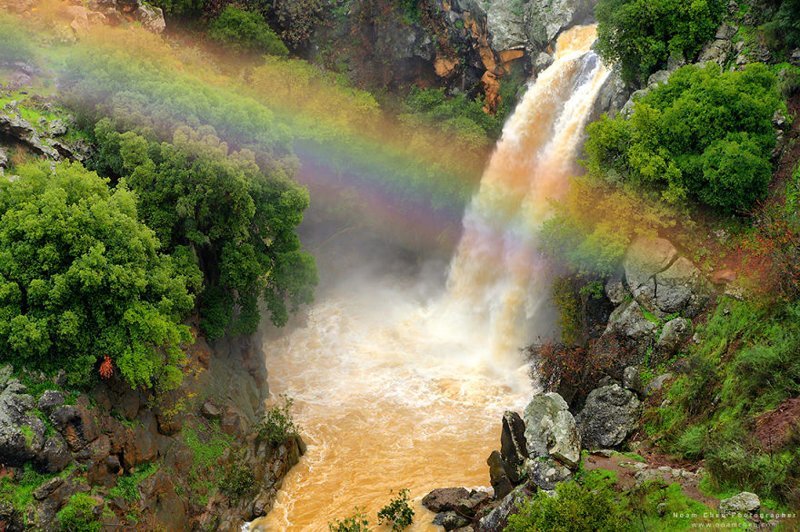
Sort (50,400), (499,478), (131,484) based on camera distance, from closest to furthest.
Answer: (50,400), (131,484), (499,478)

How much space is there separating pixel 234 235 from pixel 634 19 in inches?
798

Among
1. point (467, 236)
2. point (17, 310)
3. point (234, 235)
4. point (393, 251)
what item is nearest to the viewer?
point (17, 310)

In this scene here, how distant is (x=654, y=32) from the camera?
2861 centimetres

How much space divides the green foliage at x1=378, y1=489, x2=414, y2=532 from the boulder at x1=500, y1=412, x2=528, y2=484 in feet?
12.6

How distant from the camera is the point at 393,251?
44031mm

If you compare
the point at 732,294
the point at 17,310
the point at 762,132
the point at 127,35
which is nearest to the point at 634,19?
the point at 762,132

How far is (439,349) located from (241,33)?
77.4 ft

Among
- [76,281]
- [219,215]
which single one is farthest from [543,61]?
[76,281]

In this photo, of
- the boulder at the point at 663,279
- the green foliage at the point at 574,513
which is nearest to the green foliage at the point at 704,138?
the boulder at the point at 663,279

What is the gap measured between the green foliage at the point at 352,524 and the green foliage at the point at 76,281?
24.9 ft

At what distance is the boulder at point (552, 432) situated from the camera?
18334mm

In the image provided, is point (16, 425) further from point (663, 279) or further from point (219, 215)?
point (663, 279)

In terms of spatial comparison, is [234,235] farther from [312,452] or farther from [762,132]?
[762,132]

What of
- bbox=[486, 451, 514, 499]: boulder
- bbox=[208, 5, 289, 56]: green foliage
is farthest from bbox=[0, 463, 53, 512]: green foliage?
bbox=[208, 5, 289, 56]: green foliage
